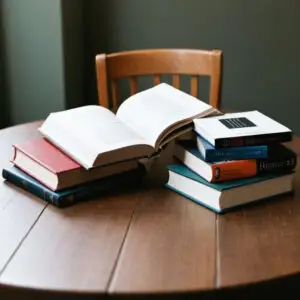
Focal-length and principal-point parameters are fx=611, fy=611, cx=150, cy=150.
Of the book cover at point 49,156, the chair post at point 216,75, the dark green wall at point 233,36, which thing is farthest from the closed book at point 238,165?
the dark green wall at point 233,36

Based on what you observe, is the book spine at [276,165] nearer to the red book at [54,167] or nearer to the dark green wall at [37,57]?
the red book at [54,167]

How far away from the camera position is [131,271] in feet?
3.06

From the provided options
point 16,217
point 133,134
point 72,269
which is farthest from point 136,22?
point 72,269

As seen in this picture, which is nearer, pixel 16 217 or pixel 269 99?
pixel 16 217

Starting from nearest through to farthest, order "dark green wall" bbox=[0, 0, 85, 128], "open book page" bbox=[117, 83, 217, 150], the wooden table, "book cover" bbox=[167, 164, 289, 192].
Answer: the wooden table, "book cover" bbox=[167, 164, 289, 192], "open book page" bbox=[117, 83, 217, 150], "dark green wall" bbox=[0, 0, 85, 128]

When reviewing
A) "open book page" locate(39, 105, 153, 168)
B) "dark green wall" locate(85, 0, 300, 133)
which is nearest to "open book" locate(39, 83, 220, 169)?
"open book page" locate(39, 105, 153, 168)

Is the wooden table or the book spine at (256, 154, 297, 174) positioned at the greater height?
the book spine at (256, 154, 297, 174)

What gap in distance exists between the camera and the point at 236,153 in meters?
1.18

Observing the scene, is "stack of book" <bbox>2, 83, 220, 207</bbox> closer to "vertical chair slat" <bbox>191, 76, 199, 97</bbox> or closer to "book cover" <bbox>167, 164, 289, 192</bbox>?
"book cover" <bbox>167, 164, 289, 192</bbox>

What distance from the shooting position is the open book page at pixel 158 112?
50.5 inches

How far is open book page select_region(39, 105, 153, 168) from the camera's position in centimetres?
119

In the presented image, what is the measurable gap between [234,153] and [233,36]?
1.36 meters

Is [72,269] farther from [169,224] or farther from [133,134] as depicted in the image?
[133,134]

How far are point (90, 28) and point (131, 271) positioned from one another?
68.5 inches
